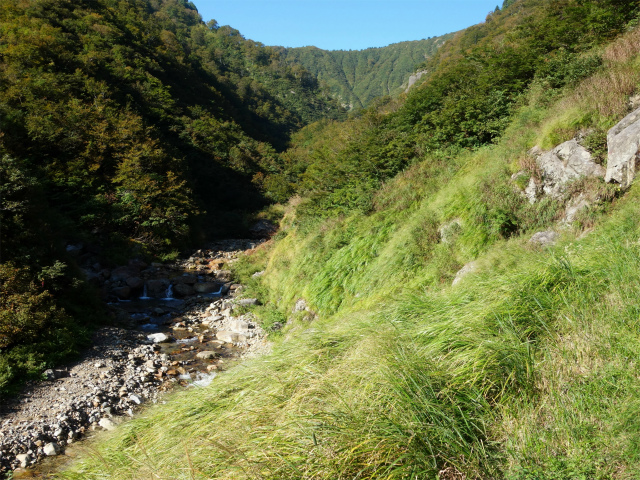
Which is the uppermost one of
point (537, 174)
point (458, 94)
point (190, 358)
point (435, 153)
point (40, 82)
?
point (40, 82)

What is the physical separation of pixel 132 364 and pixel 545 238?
9.24 metres

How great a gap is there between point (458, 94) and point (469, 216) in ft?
22.0

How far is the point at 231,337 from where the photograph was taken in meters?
10.4

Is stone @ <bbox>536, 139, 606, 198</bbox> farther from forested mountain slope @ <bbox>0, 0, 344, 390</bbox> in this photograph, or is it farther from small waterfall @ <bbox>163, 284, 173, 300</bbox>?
small waterfall @ <bbox>163, 284, 173, 300</bbox>

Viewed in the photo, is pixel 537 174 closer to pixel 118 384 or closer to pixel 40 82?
pixel 118 384

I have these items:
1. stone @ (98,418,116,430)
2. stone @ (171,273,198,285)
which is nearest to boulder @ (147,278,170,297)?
stone @ (171,273,198,285)

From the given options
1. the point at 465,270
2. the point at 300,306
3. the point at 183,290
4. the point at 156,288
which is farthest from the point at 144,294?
the point at 465,270

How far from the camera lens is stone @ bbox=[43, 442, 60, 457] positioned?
19.1ft

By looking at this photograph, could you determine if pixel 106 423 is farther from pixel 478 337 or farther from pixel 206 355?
pixel 478 337

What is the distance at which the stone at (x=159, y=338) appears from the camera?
410 inches

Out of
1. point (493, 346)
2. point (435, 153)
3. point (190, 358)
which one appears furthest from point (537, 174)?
point (190, 358)

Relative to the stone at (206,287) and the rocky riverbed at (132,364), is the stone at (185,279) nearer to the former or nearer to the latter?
the rocky riverbed at (132,364)

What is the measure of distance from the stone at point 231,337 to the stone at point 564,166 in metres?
8.31

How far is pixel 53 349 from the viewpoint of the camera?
8.64 m
